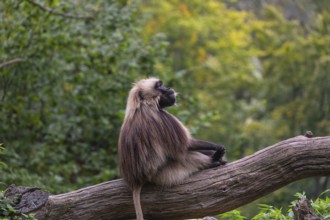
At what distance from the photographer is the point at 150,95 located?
6840mm

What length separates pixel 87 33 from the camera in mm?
12008

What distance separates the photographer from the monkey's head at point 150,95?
6.76 m

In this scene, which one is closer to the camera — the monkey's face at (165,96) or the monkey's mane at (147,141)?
the monkey's mane at (147,141)

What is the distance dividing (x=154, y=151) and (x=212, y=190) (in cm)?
68

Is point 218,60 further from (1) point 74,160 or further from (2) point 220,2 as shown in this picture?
(1) point 74,160

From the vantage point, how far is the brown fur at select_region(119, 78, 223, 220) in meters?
6.38

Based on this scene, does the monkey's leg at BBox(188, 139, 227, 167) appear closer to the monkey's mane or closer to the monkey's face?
the monkey's mane

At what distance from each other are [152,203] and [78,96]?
18.3 feet

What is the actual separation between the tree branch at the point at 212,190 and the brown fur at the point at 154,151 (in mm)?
132

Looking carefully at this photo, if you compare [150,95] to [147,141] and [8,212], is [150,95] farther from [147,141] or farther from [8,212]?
[8,212]

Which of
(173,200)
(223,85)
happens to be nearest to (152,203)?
(173,200)

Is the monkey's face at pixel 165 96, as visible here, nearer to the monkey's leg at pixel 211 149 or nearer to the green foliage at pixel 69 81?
the monkey's leg at pixel 211 149

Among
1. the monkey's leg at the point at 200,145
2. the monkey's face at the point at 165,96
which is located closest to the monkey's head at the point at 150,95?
the monkey's face at the point at 165,96

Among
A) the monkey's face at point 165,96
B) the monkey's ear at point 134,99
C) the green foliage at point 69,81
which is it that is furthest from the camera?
the green foliage at point 69,81
